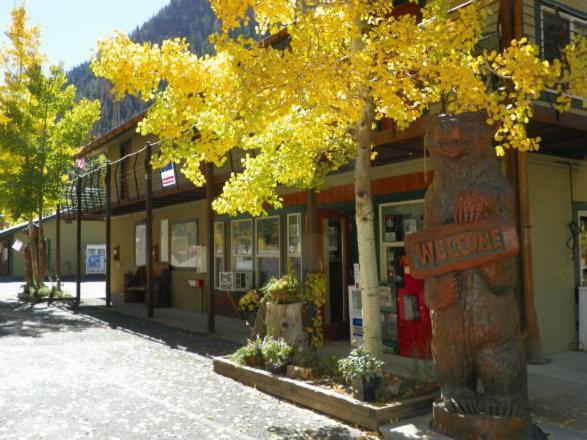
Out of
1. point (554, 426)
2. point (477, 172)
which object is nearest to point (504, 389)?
point (554, 426)

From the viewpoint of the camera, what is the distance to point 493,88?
760 cm

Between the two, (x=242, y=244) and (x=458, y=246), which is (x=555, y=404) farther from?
(x=242, y=244)

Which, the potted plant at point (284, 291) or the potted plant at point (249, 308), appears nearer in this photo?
the potted plant at point (284, 291)

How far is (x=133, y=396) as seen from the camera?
6926mm

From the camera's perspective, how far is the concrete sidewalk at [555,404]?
16.9 ft

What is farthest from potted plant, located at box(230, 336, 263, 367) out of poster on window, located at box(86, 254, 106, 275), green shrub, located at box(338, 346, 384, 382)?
poster on window, located at box(86, 254, 106, 275)

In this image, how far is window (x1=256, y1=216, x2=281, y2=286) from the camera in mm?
13461

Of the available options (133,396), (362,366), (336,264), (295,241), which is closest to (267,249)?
(295,241)

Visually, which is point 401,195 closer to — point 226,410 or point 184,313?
point 226,410

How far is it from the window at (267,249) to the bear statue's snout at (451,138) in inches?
333

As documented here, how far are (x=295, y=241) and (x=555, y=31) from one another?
663 centimetres

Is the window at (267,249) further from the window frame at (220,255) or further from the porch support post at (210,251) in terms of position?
the porch support post at (210,251)

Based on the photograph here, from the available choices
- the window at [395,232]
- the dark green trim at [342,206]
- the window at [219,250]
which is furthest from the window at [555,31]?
the window at [219,250]

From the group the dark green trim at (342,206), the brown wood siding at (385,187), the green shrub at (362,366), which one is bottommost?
the green shrub at (362,366)
